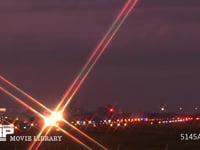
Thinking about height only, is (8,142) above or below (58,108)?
below

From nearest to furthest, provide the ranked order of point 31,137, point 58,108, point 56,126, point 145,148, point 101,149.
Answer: point 101,149
point 145,148
point 31,137
point 56,126
point 58,108

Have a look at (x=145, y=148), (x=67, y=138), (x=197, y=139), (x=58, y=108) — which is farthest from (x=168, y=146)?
(x=58, y=108)

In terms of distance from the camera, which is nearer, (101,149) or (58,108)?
(101,149)

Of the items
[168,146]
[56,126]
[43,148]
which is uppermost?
[56,126]

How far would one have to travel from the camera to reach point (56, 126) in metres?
90.4

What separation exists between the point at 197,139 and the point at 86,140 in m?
9.09

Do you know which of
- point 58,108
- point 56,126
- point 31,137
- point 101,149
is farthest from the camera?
point 58,108

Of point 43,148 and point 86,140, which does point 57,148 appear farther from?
point 86,140

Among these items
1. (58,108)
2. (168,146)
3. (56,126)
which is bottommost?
(168,146)

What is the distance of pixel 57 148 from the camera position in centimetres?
5734

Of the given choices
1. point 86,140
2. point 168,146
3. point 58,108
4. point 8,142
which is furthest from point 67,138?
point 58,108

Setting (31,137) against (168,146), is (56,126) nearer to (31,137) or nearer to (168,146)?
(31,137)

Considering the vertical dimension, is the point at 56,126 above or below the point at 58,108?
below

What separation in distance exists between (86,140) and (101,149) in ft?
40.9
